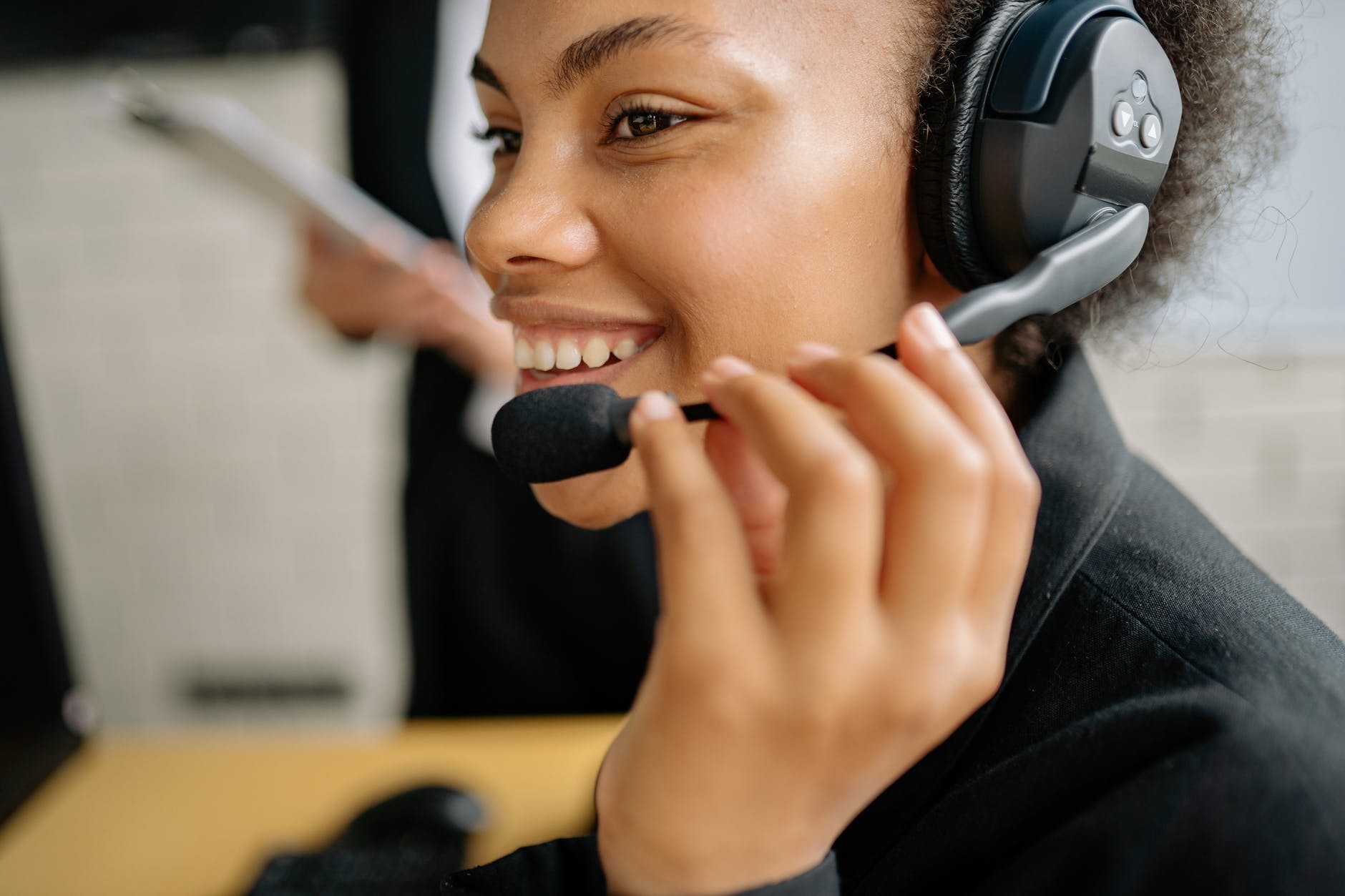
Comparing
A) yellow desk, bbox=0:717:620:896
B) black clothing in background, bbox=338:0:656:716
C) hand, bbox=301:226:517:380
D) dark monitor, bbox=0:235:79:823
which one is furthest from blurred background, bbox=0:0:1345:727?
dark monitor, bbox=0:235:79:823

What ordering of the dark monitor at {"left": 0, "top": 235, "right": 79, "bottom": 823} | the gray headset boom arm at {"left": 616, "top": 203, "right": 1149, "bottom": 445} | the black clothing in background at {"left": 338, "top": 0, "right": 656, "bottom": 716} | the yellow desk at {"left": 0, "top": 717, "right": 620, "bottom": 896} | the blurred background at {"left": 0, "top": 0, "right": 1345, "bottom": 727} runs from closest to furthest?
the gray headset boom arm at {"left": 616, "top": 203, "right": 1149, "bottom": 445} < the dark monitor at {"left": 0, "top": 235, "right": 79, "bottom": 823} < the yellow desk at {"left": 0, "top": 717, "right": 620, "bottom": 896} < the black clothing in background at {"left": 338, "top": 0, "right": 656, "bottom": 716} < the blurred background at {"left": 0, "top": 0, "right": 1345, "bottom": 727}

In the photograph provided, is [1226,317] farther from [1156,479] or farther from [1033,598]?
[1033,598]

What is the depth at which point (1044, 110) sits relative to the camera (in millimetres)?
602

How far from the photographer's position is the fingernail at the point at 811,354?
0.47 metres

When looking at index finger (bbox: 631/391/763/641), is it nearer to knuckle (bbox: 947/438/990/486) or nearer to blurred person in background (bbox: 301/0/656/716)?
knuckle (bbox: 947/438/990/486)

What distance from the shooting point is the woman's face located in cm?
64

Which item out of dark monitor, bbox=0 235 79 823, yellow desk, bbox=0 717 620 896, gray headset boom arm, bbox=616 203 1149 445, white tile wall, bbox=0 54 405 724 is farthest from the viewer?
white tile wall, bbox=0 54 405 724

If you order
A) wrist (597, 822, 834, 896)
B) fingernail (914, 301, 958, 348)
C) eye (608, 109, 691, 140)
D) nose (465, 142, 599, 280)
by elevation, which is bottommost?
wrist (597, 822, 834, 896)

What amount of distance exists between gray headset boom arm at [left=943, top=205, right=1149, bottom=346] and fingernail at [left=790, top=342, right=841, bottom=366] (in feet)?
0.27

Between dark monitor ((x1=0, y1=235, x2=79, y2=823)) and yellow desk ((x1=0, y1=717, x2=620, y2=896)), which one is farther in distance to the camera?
yellow desk ((x1=0, y1=717, x2=620, y2=896))

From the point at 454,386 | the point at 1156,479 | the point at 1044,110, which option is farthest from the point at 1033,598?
the point at 454,386

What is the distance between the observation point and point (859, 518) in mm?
395

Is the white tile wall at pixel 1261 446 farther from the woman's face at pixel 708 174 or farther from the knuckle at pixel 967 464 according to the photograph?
the knuckle at pixel 967 464

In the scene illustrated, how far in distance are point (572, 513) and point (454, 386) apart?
1.00 m
